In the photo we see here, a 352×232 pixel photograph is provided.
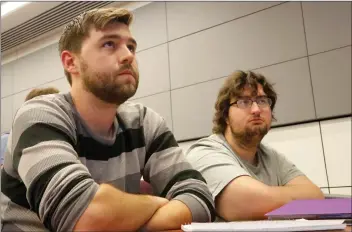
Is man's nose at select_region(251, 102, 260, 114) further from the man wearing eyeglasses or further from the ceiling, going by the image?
the ceiling

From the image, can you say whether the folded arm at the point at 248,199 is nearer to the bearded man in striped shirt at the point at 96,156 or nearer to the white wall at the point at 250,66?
the bearded man in striped shirt at the point at 96,156

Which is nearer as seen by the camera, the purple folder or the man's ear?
the purple folder

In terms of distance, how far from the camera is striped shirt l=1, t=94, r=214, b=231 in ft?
2.25

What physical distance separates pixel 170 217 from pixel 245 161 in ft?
2.18

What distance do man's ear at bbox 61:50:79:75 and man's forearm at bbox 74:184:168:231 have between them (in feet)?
1.54

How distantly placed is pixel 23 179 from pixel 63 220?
135 mm

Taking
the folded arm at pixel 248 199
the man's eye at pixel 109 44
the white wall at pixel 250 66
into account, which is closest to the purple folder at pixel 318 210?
the folded arm at pixel 248 199

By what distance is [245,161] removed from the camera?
1374mm

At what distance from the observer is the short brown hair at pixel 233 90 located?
1503 mm

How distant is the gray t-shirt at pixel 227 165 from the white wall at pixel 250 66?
0.38m

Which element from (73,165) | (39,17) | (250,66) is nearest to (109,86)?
(73,165)

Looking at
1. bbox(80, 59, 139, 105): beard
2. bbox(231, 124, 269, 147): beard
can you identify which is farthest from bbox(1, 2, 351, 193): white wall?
bbox(80, 59, 139, 105): beard

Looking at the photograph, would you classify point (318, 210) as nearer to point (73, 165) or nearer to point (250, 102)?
point (73, 165)

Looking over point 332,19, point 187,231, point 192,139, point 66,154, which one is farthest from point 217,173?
point 332,19
